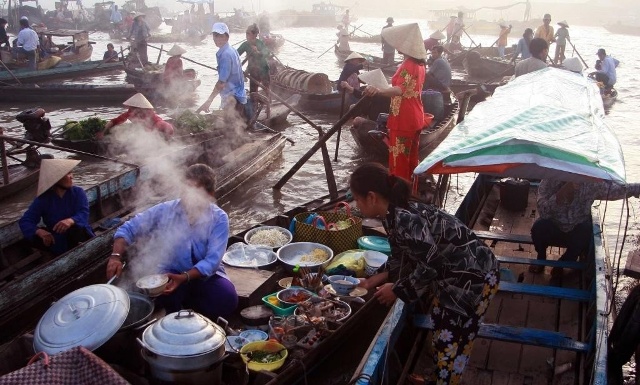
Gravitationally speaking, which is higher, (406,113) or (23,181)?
(406,113)

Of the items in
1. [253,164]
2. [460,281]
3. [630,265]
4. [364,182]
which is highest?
[364,182]

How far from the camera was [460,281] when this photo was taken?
10.6ft

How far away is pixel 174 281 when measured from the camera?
407cm

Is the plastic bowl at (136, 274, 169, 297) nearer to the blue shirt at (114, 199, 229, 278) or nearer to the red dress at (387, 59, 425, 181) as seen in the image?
the blue shirt at (114, 199, 229, 278)

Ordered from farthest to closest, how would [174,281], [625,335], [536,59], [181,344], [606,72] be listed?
[606,72], [536,59], [174,281], [625,335], [181,344]

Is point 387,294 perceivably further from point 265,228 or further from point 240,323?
point 265,228

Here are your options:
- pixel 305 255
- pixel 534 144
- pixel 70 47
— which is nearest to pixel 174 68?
pixel 70 47

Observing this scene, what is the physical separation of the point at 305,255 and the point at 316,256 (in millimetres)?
133

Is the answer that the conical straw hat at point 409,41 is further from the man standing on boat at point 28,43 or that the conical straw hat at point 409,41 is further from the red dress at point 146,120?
the man standing on boat at point 28,43

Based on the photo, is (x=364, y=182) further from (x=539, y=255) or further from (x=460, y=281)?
(x=539, y=255)

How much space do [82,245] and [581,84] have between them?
5.50m

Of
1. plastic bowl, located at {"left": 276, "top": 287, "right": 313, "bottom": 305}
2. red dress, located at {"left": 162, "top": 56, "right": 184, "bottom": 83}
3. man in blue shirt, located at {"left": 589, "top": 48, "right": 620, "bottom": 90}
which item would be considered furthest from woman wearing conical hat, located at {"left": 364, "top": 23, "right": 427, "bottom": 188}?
man in blue shirt, located at {"left": 589, "top": 48, "right": 620, "bottom": 90}

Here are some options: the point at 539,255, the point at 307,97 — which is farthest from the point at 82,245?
the point at 307,97

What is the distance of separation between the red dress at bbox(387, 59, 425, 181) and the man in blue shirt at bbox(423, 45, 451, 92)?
5375mm
